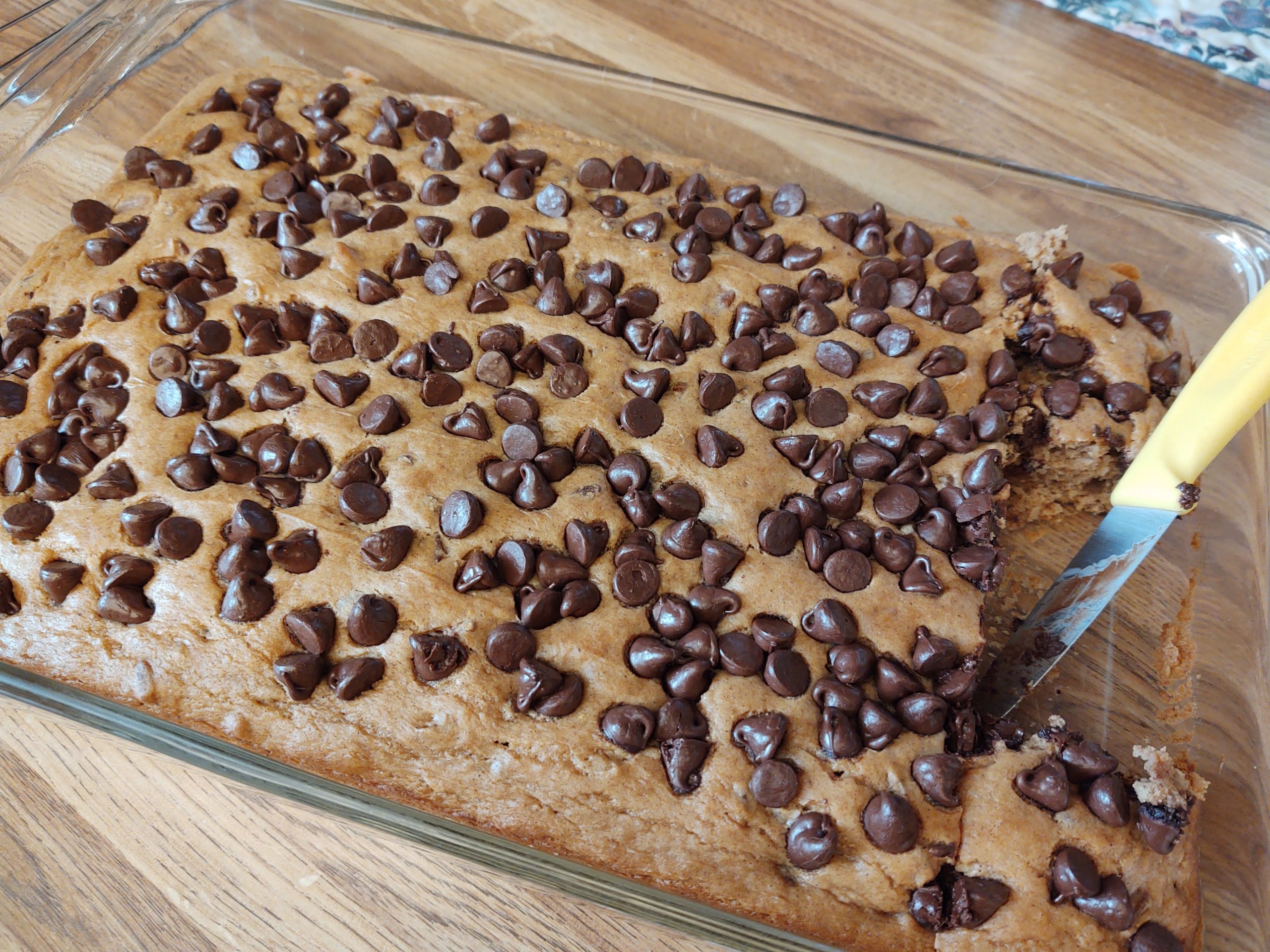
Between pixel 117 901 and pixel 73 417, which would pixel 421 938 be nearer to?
pixel 117 901

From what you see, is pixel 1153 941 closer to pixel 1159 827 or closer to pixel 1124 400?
pixel 1159 827

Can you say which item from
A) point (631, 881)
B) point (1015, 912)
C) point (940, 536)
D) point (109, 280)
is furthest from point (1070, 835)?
point (109, 280)

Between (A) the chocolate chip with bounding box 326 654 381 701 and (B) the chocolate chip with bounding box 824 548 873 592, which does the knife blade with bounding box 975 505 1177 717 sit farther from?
(A) the chocolate chip with bounding box 326 654 381 701

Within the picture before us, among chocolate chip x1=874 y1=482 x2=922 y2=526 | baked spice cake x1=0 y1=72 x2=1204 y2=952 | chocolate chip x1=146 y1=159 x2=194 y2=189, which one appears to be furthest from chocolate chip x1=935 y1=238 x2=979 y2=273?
chocolate chip x1=146 y1=159 x2=194 y2=189

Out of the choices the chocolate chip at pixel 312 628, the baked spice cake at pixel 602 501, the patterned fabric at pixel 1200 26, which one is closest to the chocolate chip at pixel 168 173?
the baked spice cake at pixel 602 501

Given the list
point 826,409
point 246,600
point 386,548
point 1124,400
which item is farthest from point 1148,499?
point 246,600
